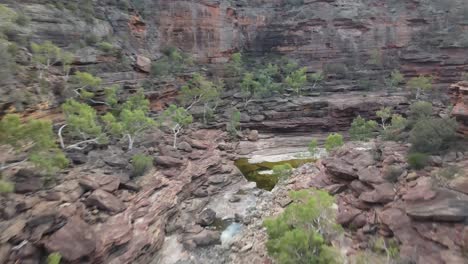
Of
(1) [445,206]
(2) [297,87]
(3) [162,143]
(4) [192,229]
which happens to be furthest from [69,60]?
(2) [297,87]

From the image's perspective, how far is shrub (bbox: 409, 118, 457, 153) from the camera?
16.4 meters

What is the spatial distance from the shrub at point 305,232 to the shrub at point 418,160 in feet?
17.2

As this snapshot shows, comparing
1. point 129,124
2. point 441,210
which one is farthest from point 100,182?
point 441,210

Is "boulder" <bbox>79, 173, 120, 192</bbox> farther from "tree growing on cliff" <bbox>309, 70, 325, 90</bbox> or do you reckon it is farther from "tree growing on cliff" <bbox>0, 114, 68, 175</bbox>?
"tree growing on cliff" <bbox>309, 70, 325, 90</bbox>

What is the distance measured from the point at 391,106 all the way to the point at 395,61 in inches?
636

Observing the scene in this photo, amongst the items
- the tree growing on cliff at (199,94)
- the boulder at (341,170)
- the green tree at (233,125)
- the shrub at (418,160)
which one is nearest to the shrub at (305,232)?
the boulder at (341,170)

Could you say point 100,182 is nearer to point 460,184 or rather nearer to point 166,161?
point 166,161

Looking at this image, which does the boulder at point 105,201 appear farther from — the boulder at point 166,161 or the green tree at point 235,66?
the green tree at point 235,66

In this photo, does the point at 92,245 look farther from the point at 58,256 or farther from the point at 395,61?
the point at 395,61

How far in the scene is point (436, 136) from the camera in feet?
54.3

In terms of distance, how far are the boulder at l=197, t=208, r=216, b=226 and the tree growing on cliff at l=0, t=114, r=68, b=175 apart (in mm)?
9473

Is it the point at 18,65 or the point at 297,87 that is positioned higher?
the point at 18,65

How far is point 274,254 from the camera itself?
13.5m

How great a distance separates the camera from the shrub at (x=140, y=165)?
21.6m
